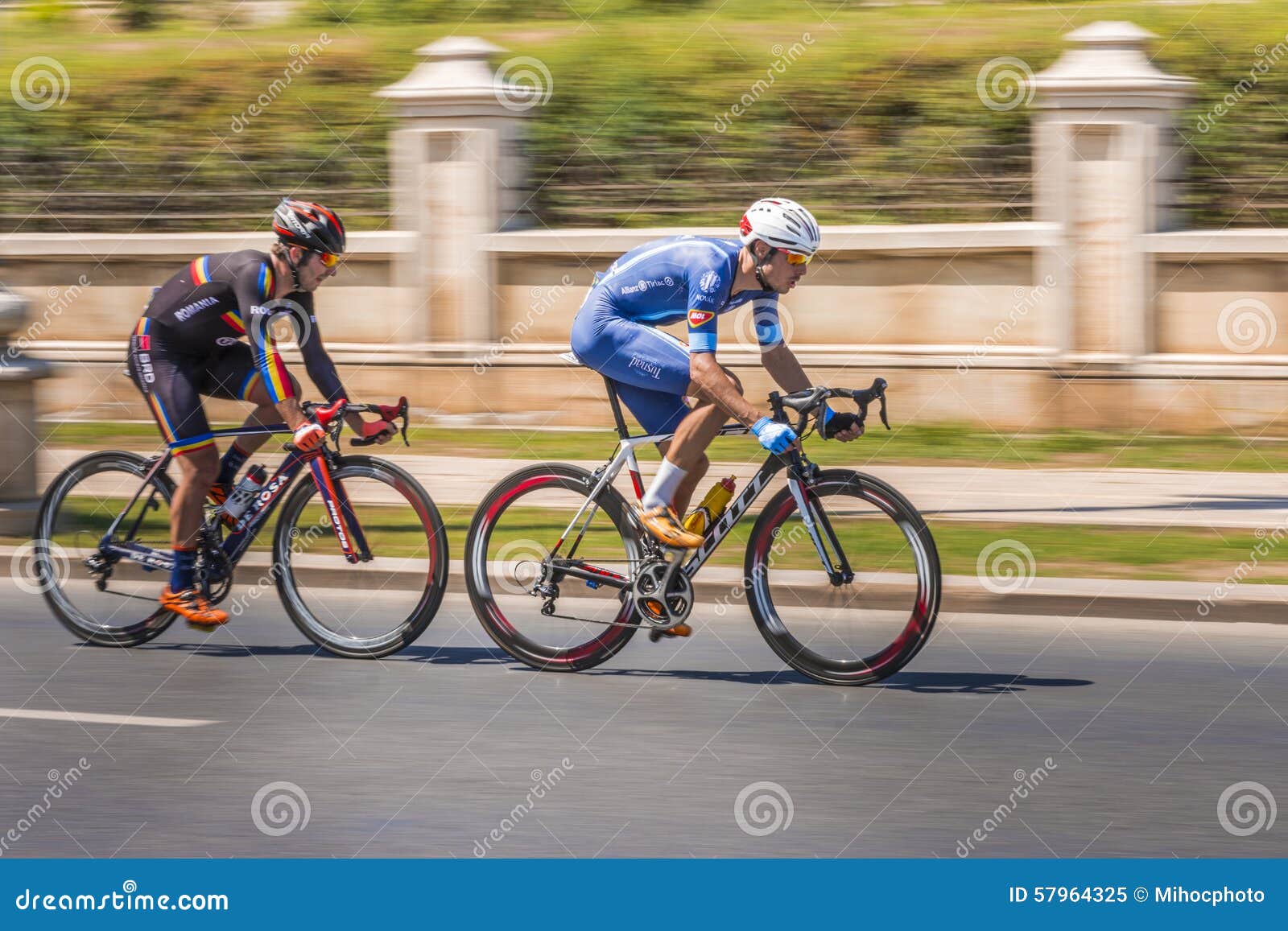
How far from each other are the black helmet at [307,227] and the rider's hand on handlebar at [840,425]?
206cm

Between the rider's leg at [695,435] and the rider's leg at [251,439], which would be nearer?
the rider's leg at [695,435]

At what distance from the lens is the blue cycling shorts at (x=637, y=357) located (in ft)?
23.5

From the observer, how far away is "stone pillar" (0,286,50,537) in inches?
420

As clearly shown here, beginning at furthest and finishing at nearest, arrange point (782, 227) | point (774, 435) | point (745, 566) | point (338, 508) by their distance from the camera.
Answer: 1. point (338, 508)
2. point (745, 566)
3. point (782, 227)
4. point (774, 435)

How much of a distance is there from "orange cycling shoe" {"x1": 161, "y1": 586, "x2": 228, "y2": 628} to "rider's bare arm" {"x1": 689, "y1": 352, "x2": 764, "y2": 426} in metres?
2.39

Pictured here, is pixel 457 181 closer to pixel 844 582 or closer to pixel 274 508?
pixel 274 508

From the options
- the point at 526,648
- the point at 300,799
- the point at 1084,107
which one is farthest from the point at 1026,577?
the point at 1084,107

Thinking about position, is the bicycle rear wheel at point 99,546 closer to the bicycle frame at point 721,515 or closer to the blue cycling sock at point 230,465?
the blue cycling sock at point 230,465

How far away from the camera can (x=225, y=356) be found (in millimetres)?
7793

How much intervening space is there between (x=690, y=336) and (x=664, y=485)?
2.21ft

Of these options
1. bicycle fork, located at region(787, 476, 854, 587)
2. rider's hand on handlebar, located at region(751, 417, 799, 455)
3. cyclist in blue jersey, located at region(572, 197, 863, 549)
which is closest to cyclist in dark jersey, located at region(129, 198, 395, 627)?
cyclist in blue jersey, located at region(572, 197, 863, 549)

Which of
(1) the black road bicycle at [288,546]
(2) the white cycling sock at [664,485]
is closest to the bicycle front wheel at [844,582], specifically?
(2) the white cycling sock at [664,485]

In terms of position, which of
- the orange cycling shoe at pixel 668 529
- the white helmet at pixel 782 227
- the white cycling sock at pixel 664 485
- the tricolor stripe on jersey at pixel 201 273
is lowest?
the orange cycling shoe at pixel 668 529

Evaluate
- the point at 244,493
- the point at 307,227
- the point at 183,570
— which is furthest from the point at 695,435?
the point at 183,570
